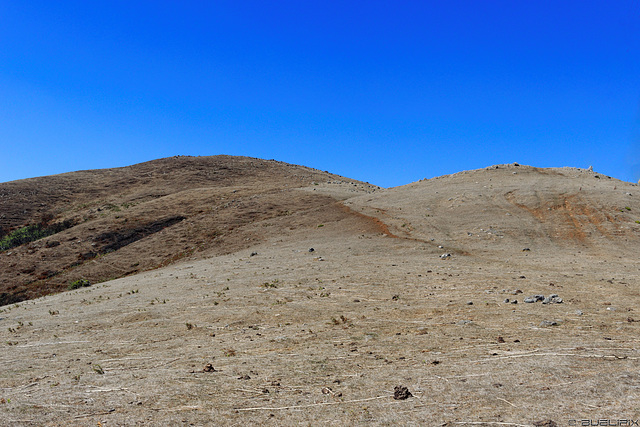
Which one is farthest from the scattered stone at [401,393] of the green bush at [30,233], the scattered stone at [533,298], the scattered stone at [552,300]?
the green bush at [30,233]

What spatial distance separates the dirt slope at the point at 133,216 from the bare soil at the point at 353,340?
10413mm

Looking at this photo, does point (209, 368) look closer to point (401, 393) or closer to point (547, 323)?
point (401, 393)

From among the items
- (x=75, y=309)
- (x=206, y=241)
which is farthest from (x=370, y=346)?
(x=206, y=241)

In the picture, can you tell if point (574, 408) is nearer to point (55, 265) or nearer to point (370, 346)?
point (370, 346)

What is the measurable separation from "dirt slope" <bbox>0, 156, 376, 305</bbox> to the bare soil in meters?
10.4

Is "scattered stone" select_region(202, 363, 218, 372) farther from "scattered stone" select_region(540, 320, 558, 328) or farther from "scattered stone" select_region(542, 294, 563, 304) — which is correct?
"scattered stone" select_region(542, 294, 563, 304)

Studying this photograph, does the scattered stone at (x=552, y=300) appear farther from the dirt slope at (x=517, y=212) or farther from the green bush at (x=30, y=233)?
the green bush at (x=30, y=233)

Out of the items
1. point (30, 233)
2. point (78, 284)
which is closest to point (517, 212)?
point (78, 284)

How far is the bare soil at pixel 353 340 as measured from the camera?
21.1 ft

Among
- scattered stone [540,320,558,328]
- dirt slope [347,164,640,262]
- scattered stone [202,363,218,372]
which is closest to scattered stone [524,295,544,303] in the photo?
scattered stone [540,320,558,328]

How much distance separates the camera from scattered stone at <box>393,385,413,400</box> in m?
6.59

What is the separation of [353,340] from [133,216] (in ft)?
132

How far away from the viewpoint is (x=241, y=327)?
40.6 ft

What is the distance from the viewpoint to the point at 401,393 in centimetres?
665
